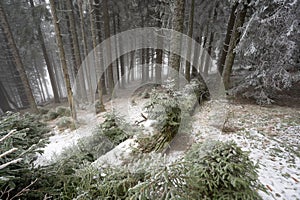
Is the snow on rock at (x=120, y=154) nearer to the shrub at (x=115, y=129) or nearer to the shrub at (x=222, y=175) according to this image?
the shrub at (x=115, y=129)

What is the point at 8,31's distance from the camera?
7.24 meters

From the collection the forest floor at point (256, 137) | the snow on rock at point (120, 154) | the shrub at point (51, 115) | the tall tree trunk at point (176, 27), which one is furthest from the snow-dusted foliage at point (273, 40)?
the shrub at point (51, 115)

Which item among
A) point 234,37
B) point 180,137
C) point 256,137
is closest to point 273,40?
point 234,37

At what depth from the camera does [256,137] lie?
13.6ft

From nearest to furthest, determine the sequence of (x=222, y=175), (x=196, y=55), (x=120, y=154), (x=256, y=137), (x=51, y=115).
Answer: (x=222, y=175) → (x=120, y=154) → (x=256, y=137) → (x=51, y=115) → (x=196, y=55)

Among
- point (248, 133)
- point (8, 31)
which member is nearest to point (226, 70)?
point (248, 133)

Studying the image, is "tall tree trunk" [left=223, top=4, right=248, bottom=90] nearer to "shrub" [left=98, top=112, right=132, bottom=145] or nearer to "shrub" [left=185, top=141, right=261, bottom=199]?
"shrub" [left=98, top=112, right=132, bottom=145]

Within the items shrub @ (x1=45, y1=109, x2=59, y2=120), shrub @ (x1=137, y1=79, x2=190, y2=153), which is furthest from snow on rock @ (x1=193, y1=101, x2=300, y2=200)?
shrub @ (x1=45, y1=109, x2=59, y2=120)

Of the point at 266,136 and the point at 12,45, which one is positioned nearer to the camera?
the point at 266,136

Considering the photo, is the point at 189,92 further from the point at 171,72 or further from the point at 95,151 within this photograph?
the point at 95,151

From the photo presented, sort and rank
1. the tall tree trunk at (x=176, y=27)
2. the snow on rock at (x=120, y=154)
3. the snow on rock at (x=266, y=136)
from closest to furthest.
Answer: the snow on rock at (x=266, y=136), the snow on rock at (x=120, y=154), the tall tree trunk at (x=176, y=27)

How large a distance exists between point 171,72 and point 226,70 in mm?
3359

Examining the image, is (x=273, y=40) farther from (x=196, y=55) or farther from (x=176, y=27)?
(x=196, y=55)

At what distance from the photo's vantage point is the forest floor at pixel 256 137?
280 centimetres
